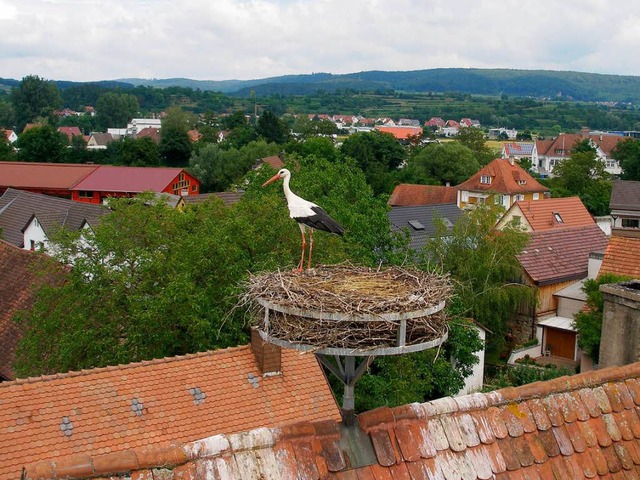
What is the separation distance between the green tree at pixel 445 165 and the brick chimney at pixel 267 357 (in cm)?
5614

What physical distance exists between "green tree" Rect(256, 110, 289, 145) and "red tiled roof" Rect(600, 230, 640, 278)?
73.2m

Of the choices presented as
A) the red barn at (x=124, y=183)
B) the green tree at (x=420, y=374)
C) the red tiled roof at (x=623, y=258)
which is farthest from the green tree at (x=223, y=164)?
the green tree at (x=420, y=374)

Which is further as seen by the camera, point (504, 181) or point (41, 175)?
point (41, 175)

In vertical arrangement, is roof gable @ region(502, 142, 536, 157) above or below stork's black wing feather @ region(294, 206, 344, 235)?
below

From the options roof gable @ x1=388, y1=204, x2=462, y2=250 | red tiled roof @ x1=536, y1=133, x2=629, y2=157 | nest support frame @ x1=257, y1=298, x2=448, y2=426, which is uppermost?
nest support frame @ x1=257, y1=298, x2=448, y2=426

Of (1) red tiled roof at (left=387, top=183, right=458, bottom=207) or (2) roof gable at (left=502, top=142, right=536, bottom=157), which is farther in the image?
(2) roof gable at (left=502, top=142, right=536, bottom=157)

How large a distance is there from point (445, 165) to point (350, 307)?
66579mm

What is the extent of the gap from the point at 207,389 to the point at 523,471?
9.71 meters

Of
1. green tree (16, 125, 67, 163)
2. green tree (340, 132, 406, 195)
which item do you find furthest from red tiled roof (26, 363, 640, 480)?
green tree (16, 125, 67, 163)

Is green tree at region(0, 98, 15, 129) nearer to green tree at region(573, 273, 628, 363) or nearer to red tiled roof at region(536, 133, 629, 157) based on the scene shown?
red tiled roof at region(536, 133, 629, 157)

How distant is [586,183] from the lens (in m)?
63.2

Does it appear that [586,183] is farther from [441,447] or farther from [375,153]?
[441,447]

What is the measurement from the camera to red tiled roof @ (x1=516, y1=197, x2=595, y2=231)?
40188mm

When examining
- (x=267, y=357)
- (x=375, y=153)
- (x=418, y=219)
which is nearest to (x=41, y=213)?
(x=418, y=219)
